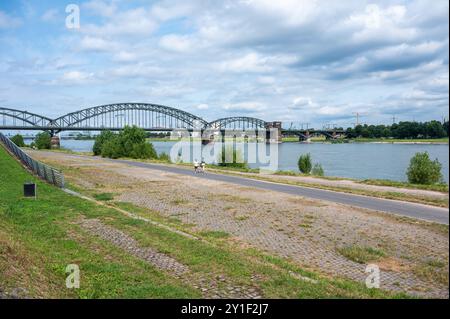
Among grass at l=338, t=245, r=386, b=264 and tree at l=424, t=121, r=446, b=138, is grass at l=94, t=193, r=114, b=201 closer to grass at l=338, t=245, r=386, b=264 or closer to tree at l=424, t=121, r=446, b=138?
grass at l=338, t=245, r=386, b=264

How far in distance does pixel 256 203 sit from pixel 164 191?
19.7ft

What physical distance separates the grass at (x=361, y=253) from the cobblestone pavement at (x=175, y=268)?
2.83 metres

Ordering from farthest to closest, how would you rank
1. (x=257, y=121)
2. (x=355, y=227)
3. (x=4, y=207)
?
(x=257, y=121)
(x=4, y=207)
(x=355, y=227)

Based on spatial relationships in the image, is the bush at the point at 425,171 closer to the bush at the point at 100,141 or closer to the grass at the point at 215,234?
the grass at the point at 215,234

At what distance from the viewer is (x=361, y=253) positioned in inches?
343

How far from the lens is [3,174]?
25.9 metres

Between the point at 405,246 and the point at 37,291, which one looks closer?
the point at 37,291

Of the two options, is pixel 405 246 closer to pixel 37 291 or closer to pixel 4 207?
pixel 37 291

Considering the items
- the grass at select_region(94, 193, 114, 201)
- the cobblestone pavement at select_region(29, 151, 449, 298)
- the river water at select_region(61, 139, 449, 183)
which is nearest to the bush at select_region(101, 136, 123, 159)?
the river water at select_region(61, 139, 449, 183)

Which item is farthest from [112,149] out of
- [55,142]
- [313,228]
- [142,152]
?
[55,142]

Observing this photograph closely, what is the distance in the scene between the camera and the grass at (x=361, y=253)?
8344mm

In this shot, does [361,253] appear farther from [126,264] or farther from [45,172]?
[45,172]

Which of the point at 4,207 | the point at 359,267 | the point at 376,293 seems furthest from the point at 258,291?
the point at 4,207
